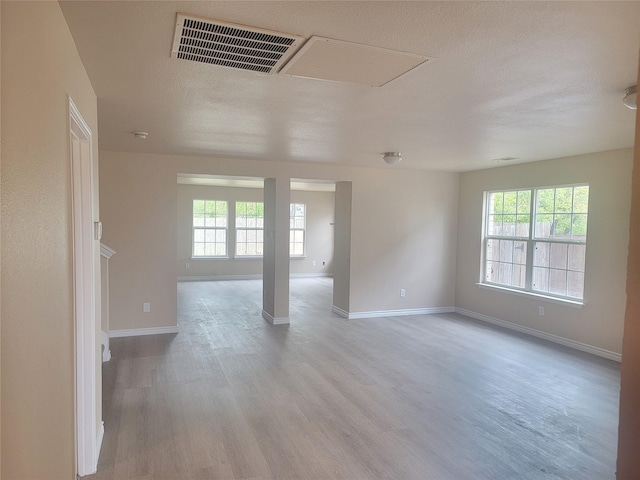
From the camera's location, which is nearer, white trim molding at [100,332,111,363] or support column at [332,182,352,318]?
white trim molding at [100,332,111,363]

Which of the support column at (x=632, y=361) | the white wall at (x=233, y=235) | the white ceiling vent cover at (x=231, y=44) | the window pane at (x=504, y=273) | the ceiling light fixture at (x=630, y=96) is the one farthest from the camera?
the white wall at (x=233, y=235)

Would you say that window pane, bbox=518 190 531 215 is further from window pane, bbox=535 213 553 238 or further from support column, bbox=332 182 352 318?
support column, bbox=332 182 352 318

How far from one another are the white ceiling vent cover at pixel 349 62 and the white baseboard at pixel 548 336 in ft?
12.1

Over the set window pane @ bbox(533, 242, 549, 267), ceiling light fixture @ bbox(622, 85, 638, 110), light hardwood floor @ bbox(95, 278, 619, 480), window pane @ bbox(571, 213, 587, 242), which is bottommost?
light hardwood floor @ bbox(95, 278, 619, 480)

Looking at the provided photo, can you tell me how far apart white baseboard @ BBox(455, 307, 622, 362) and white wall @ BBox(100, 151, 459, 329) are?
66 centimetres

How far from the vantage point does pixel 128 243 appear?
531cm

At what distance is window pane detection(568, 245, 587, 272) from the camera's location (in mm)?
5101

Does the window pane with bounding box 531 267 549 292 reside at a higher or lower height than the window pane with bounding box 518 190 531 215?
lower

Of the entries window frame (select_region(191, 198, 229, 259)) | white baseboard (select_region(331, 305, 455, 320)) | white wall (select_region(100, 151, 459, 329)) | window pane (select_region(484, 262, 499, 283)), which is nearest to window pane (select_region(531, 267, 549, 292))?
window pane (select_region(484, 262, 499, 283))

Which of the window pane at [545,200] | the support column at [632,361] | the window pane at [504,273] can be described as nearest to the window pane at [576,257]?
the window pane at [545,200]

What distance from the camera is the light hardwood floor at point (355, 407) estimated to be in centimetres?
260

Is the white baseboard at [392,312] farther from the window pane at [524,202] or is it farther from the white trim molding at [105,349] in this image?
the white trim molding at [105,349]

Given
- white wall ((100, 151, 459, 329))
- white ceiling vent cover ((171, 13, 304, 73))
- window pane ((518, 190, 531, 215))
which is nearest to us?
white ceiling vent cover ((171, 13, 304, 73))

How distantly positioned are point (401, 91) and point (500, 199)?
4.35 m
